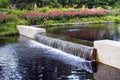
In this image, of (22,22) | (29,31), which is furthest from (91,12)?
(29,31)

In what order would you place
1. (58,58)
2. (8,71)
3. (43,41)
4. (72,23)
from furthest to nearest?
(72,23) < (43,41) < (58,58) < (8,71)

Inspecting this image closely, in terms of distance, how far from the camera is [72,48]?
16641 millimetres

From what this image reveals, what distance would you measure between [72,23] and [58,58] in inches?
697

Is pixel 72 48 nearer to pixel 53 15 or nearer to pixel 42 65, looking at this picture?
pixel 42 65

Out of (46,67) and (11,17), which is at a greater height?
(11,17)

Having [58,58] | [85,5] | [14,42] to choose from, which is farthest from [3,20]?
[85,5]

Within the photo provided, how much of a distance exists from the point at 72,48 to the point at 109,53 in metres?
3.51

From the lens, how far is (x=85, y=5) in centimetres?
4638

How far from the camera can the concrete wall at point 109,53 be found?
12.9 m

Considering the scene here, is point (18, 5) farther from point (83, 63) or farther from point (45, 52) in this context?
point (83, 63)

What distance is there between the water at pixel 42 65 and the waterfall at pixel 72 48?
275mm

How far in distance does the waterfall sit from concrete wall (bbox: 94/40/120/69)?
43cm

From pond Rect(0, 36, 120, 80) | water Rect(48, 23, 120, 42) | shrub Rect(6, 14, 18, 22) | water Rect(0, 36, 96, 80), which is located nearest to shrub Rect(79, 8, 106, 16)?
water Rect(48, 23, 120, 42)

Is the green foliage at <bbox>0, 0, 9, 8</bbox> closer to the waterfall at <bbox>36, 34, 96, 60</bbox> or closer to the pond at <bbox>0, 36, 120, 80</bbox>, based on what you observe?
the waterfall at <bbox>36, 34, 96, 60</bbox>
